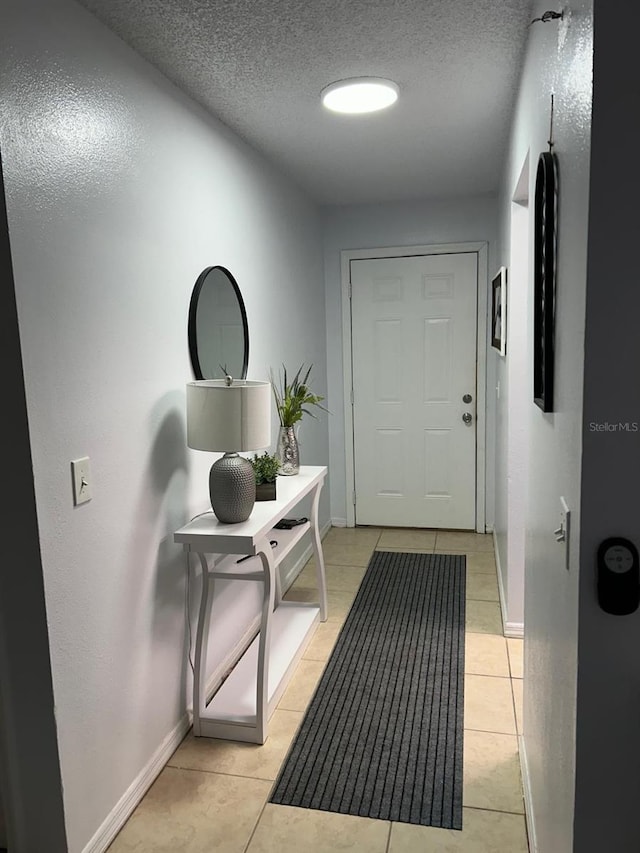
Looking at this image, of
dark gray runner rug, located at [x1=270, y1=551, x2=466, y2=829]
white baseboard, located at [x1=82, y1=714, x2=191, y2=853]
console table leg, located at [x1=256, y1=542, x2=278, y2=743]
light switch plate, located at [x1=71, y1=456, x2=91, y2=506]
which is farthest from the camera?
console table leg, located at [x1=256, y1=542, x2=278, y2=743]

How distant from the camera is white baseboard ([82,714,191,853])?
1.84 metres

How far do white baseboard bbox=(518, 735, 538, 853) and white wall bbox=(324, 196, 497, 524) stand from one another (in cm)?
256

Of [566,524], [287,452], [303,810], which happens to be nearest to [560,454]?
[566,524]

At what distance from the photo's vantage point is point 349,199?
14.4 feet

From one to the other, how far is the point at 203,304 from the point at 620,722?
6.56ft

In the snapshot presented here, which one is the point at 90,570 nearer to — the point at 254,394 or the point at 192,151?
the point at 254,394

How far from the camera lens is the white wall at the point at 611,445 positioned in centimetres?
97

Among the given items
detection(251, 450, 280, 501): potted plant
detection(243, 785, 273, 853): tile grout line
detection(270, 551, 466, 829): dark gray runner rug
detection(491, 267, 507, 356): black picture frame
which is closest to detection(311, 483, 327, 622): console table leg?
detection(270, 551, 466, 829): dark gray runner rug

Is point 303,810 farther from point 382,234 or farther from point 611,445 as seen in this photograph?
point 382,234

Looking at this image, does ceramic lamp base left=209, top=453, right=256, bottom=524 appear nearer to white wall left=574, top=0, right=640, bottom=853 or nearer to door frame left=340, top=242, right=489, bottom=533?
white wall left=574, top=0, right=640, bottom=853

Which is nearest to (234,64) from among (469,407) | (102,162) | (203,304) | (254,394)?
(102,162)

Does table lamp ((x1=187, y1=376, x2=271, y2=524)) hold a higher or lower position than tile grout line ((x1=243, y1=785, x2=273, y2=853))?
higher

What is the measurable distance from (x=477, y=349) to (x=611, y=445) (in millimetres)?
3562

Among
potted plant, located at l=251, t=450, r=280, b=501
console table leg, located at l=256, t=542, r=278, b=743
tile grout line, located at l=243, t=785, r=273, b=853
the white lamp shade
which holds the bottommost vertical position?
tile grout line, located at l=243, t=785, r=273, b=853
